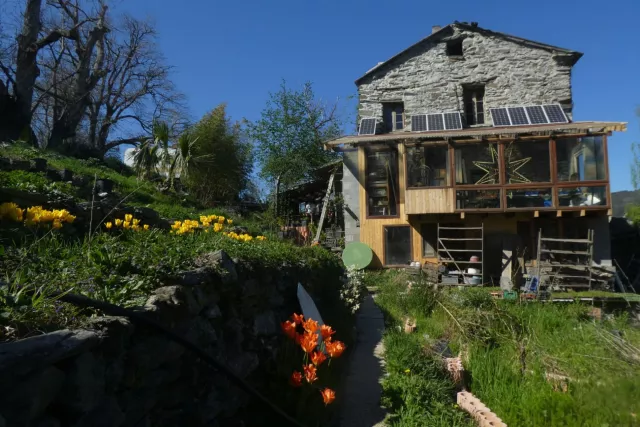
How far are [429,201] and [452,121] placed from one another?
3411mm

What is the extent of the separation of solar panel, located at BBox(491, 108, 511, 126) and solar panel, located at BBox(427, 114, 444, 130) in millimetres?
1724

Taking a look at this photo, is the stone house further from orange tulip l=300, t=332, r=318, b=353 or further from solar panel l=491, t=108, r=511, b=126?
orange tulip l=300, t=332, r=318, b=353

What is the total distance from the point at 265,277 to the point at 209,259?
1012 millimetres

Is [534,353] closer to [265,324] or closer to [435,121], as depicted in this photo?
[265,324]

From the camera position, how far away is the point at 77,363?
175cm

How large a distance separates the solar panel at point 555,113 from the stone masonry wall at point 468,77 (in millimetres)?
729

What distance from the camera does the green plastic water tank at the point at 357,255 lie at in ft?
49.8

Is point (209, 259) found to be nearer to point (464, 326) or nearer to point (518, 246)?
point (464, 326)

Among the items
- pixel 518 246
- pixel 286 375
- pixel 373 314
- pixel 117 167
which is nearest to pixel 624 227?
pixel 518 246

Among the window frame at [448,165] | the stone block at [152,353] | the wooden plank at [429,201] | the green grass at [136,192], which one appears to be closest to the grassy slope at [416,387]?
the stone block at [152,353]

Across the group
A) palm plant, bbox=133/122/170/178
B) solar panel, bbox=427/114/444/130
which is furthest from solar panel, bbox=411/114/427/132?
palm plant, bbox=133/122/170/178

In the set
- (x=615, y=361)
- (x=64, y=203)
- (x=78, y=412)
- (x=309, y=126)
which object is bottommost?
(x=615, y=361)

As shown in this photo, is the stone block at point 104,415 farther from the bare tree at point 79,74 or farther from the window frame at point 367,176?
the bare tree at point 79,74

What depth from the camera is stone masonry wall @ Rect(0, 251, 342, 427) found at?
155 cm
